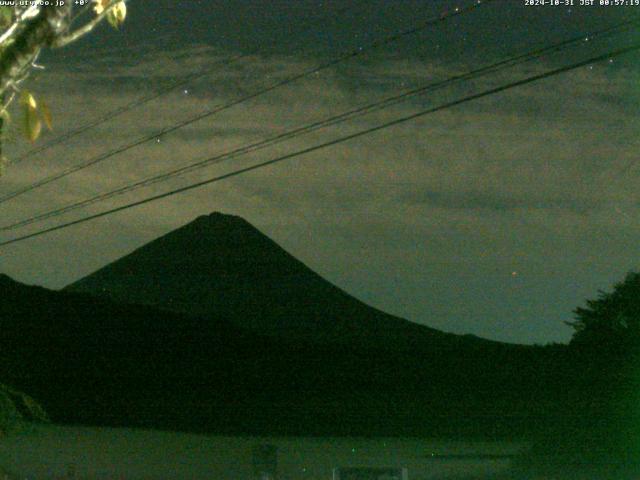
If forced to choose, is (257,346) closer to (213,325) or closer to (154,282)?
(213,325)

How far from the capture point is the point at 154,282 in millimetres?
42625

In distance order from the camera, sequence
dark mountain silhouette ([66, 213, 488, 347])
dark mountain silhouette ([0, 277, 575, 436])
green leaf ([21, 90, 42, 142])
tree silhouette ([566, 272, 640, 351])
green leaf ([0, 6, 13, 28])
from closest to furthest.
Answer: green leaf ([21, 90, 42, 142])
green leaf ([0, 6, 13, 28])
dark mountain silhouette ([0, 277, 575, 436])
tree silhouette ([566, 272, 640, 351])
dark mountain silhouette ([66, 213, 488, 347])

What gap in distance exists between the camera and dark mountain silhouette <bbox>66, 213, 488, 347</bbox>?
128 ft

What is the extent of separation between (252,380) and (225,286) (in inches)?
950

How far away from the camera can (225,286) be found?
136 feet

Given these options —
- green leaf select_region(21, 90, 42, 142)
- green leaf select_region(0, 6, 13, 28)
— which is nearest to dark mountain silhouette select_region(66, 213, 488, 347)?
green leaf select_region(0, 6, 13, 28)

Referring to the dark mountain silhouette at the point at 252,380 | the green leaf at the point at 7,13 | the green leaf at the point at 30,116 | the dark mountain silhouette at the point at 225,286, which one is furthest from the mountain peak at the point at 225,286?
the green leaf at the point at 30,116

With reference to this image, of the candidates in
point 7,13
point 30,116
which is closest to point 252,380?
point 7,13

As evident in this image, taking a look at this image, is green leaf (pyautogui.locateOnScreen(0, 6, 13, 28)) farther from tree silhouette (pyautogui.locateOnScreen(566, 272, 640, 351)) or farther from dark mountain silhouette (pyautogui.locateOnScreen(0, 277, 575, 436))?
tree silhouette (pyautogui.locateOnScreen(566, 272, 640, 351))

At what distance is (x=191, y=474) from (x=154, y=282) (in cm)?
2728

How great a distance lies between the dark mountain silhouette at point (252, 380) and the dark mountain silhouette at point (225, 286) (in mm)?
16869

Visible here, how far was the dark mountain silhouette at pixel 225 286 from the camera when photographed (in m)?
38.9

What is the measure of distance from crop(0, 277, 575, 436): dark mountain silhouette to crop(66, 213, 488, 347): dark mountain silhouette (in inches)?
664

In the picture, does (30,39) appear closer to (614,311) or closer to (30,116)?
(30,116)
